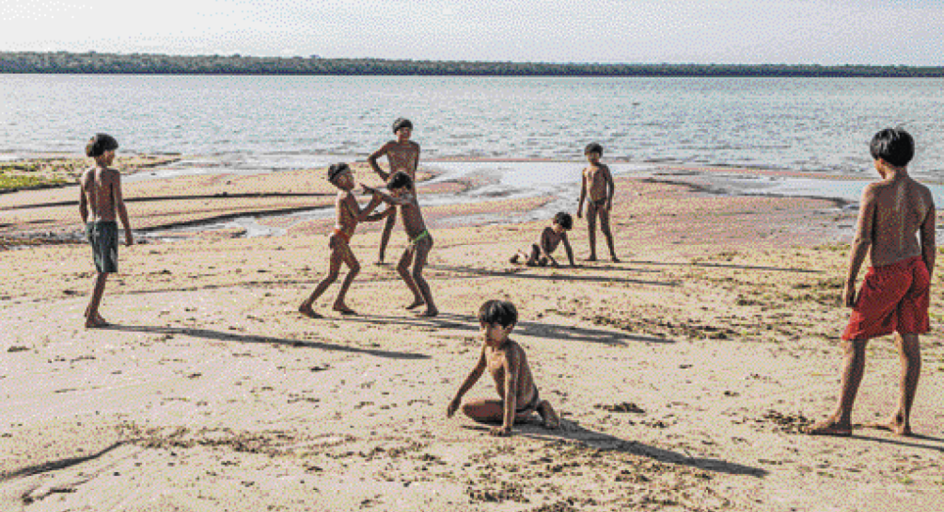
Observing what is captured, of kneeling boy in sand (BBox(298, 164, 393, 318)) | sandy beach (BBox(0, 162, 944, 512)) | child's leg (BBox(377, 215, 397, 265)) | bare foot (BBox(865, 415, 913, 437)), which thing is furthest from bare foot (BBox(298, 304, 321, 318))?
bare foot (BBox(865, 415, 913, 437))

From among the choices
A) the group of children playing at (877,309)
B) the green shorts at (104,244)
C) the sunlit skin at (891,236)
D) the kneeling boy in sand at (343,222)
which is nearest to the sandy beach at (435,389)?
the group of children playing at (877,309)

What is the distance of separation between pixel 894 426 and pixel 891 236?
1.42 m

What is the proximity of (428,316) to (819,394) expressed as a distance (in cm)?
417

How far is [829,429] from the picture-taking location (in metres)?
6.05

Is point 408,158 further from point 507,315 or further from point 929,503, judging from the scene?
point 929,503

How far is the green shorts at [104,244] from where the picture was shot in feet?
28.2

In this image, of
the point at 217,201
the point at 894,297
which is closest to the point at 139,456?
the point at 894,297

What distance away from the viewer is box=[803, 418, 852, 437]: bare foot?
6.01m

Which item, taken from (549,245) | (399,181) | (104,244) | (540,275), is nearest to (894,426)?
(399,181)

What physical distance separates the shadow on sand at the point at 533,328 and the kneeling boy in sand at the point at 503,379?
255cm

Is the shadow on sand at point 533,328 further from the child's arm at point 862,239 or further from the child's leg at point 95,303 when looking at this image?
the child's arm at point 862,239

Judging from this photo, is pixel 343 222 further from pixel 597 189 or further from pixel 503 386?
pixel 597 189

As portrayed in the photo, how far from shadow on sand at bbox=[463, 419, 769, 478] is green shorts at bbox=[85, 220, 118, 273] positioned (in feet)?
14.9

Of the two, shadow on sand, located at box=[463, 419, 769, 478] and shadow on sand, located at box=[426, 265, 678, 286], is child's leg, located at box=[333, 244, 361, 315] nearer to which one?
shadow on sand, located at box=[426, 265, 678, 286]
